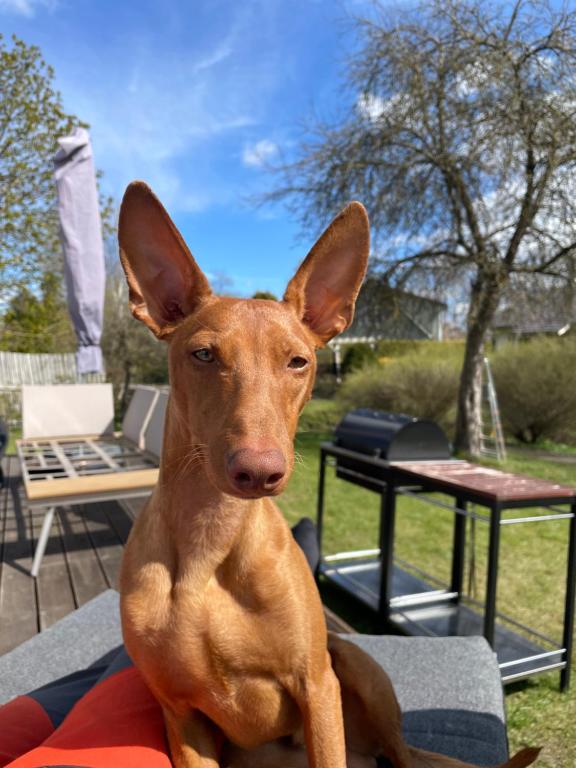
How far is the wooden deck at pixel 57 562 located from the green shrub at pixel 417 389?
25.9 feet

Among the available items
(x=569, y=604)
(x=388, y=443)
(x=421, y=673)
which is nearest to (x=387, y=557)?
(x=388, y=443)

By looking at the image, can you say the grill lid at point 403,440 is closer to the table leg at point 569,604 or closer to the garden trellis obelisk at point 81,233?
the table leg at point 569,604

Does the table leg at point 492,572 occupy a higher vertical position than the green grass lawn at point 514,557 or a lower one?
higher

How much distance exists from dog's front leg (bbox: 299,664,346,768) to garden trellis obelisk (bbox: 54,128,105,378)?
Answer: 5.43 metres

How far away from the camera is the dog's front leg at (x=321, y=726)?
3.67 feet

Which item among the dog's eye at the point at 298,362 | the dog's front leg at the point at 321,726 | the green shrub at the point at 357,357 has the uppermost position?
the dog's eye at the point at 298,362

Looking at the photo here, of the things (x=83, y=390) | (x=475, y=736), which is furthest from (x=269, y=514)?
(x=83, y=390)

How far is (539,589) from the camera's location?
14.7ft

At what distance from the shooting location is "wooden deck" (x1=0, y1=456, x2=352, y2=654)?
122 inches

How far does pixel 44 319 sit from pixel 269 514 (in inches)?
650

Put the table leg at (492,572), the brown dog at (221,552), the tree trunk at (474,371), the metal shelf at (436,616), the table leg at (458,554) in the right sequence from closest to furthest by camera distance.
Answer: the brown dog at (221,552) < the table leg at (492,572) < the metal shelf at (436,616) < the table leg at (458,554) < the tree trunk at (474,371)

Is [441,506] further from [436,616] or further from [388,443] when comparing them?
[436,616]

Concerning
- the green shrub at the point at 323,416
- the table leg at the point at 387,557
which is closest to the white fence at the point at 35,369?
the green shrub at the point at 323,416

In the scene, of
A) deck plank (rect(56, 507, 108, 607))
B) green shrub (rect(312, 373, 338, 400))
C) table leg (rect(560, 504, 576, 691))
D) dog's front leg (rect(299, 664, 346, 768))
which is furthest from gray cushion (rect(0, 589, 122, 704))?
green shrub (rect(312, 373, 338, 400))
